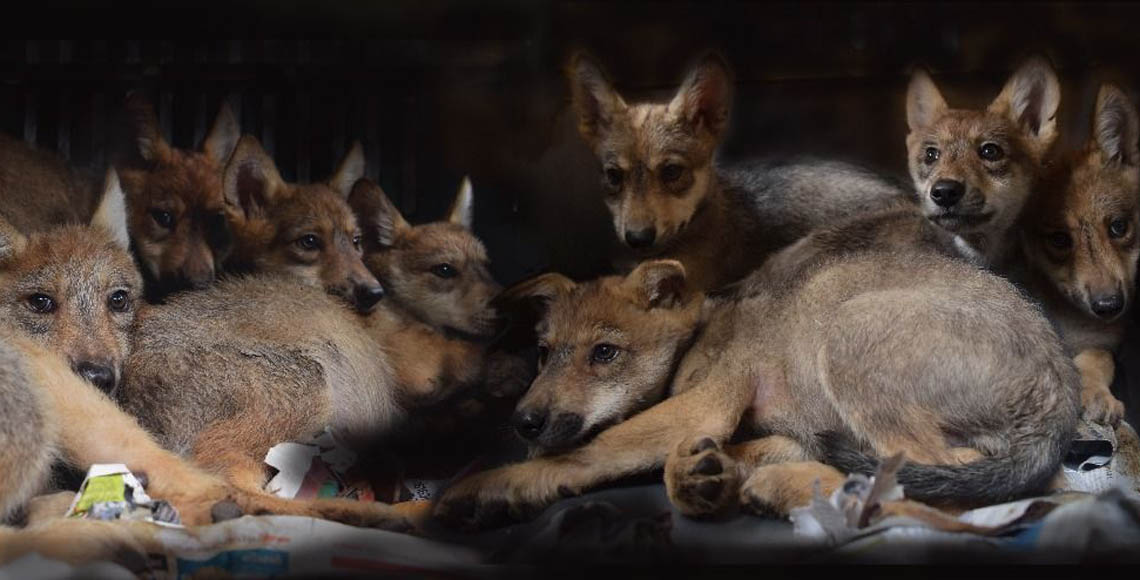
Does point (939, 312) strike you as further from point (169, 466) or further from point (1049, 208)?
point (169, 466)

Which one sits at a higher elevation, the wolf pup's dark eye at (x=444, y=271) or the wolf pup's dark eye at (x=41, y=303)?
the wolf pup's dark eye at (x=444, y=271)

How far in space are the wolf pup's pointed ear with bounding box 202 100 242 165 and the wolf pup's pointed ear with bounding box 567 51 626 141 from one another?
76cm

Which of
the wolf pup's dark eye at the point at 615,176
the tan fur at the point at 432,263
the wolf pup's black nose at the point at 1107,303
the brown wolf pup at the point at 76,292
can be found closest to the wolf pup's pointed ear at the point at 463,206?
the tan fur at the point at 432,263

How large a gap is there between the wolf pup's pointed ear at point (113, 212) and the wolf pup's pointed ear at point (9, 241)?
0.15 m

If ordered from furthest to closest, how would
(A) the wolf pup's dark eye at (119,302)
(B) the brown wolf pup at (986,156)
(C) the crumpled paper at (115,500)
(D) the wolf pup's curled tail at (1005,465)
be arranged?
(A) the wolf pup's dark eye at (119,302), (B) the brown wolf pup at (986,156), (C) the crumpled paper at (115,500), (D) the wolf pup's curled tail at (1005,465)

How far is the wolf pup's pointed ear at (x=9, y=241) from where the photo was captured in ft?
8.81

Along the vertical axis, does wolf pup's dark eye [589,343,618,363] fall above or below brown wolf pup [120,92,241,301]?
below

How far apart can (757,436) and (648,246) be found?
0.46 meters

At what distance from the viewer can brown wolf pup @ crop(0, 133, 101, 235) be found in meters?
2.77

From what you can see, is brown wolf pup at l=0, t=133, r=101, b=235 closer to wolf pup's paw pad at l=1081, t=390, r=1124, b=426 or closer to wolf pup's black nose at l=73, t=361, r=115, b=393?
wolf pup's black nose at l=73, t=361, r=115, b=393

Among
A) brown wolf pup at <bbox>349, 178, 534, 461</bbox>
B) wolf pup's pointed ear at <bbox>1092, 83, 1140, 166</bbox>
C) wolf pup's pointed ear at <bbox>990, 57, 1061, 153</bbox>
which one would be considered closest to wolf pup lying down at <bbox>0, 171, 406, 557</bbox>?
brown wolf pup at <bbox>349, 178, 534, 461</bbox>

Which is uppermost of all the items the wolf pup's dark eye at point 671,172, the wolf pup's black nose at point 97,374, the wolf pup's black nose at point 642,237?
the wolf pup's dark eye at point 671,172

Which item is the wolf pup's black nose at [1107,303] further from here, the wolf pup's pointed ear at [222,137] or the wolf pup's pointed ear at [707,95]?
the wolf pup's pointed ear at [222,137]

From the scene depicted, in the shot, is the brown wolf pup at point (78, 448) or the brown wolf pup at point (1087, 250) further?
the brown wolf pup at point (1087, 250)
